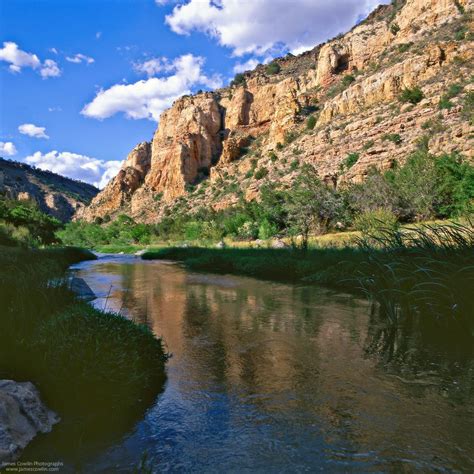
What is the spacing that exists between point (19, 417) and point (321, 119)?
216 feet

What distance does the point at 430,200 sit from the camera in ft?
99.6

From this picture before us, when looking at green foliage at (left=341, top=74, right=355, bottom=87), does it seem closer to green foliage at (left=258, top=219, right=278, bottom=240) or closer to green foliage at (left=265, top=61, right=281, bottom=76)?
green foliage at (left=265, top=61, right=281, bottom=76)

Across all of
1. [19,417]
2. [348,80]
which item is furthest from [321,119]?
[19,417]

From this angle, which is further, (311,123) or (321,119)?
(311,123)

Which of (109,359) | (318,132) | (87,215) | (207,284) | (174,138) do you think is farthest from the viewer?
(87,215)

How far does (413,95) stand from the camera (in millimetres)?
49375

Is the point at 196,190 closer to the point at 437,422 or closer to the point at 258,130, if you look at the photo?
the point at 258,130

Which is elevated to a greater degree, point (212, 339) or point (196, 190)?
point (196, 190)

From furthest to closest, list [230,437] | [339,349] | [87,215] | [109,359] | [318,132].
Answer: [87,215] → [318,132] → [339,349] → [109,359] → [230,437]

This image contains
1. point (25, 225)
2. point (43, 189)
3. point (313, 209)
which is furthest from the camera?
point (43, 189)

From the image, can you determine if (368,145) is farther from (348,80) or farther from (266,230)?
(348,80)

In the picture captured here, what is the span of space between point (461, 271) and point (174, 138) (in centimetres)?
9710

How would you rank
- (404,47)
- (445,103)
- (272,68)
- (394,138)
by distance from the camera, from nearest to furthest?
(445,103), (394,138), (404,47), (272,68)

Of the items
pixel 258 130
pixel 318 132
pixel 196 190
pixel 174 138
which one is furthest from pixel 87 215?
pixel 318 132
